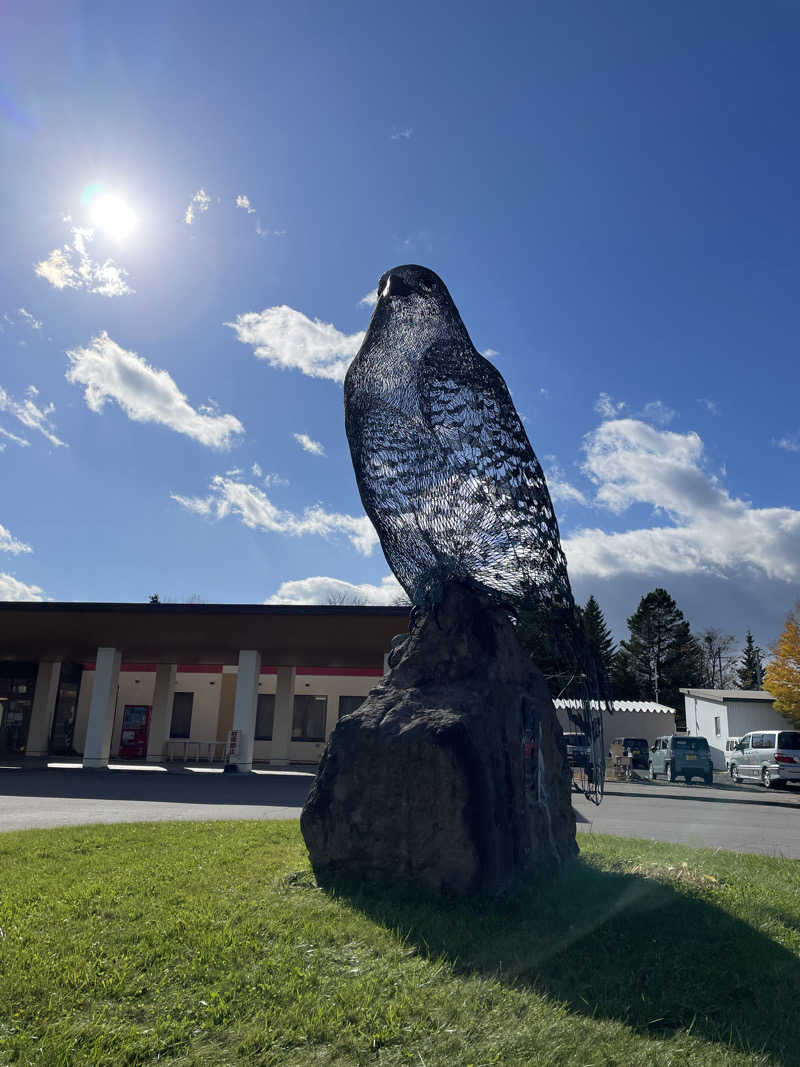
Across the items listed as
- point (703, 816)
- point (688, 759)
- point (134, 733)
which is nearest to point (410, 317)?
point (703, 816)

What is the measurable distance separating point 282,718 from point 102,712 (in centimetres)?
581

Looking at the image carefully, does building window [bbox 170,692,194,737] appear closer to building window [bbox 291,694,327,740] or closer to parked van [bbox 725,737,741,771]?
building window [bbox 291,694,327,740]

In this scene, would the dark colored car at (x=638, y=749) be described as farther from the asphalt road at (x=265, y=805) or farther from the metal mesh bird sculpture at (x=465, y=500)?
the metal mesh bird sculpture at (x=465, y=500)

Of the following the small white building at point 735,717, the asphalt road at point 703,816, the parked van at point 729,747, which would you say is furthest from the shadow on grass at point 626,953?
the small white building at point 735,717

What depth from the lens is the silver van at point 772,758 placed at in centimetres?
1964

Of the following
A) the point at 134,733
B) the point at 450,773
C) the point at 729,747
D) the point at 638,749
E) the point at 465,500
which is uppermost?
the point at 465,500

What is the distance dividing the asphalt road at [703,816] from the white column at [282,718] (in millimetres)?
9992

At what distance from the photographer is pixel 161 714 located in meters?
24.1

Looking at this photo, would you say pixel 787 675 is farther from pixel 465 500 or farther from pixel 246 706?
pixel 465 500

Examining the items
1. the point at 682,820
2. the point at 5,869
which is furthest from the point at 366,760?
the point at 682,820

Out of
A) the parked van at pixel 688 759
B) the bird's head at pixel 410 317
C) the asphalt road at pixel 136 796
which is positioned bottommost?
the asphalt road at pixel 136 796

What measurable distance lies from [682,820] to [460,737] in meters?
9.23

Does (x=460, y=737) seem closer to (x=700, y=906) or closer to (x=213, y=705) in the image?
(x=700, y=906)

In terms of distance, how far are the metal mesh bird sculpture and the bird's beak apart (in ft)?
3.28
